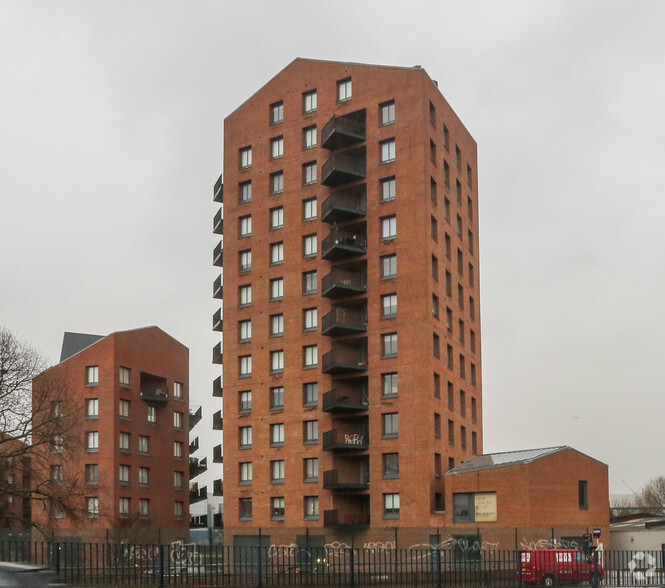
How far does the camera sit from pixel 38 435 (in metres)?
56.7

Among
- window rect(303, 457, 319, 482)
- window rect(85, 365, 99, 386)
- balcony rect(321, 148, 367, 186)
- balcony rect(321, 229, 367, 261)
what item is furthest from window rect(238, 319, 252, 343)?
window rect(85, 365, 99, 386)

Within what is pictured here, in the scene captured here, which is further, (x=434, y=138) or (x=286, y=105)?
(x=286, y=105)

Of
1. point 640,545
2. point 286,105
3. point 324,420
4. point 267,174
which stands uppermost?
point 286,105

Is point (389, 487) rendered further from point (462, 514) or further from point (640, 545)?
point (640, 545)

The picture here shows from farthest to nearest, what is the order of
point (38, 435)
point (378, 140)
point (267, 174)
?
point (267, 174)
point (378, 140)
point (38, 435)

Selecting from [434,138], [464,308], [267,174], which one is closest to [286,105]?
[267,174]

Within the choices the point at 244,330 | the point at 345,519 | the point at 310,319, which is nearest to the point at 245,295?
the point at 244,330

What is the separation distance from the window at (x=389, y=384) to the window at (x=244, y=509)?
1584 centimetres

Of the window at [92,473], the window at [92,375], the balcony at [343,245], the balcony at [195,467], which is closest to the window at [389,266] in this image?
the balcony at [343,245]

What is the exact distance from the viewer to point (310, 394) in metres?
78.4

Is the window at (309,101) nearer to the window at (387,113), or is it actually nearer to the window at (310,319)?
the window at (387,113)

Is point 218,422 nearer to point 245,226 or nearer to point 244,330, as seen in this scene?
point 244,330

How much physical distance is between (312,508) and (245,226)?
25210 mm

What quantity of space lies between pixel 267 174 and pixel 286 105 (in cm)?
624
